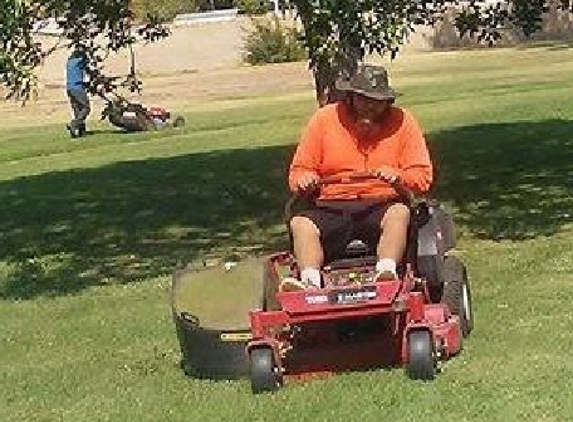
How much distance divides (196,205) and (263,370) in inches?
346

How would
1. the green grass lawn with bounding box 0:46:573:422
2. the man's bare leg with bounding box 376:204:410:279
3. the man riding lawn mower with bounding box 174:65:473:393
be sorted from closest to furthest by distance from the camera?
1. the green grass lawn with bounding box 0:46:573:422
2. the man riding lawn mower with bounding box 174:65:473:393
3. the man's bare leg with bounding box 376:204:410:279

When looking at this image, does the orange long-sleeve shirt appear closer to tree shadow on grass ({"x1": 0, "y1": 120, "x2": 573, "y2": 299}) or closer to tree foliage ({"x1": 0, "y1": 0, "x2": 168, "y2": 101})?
tree foliage ({"x1": 0, "y1": 0, "x2": 168, "y2": 101})

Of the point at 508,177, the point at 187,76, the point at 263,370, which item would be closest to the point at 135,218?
the point at 508,177

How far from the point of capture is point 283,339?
24.6 ft

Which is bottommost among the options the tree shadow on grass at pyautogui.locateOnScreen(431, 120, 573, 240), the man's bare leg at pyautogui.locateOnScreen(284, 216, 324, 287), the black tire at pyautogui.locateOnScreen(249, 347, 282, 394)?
the tree shadow on grass at pyautogui.locateOnScreen(431, 120, 573, 240)

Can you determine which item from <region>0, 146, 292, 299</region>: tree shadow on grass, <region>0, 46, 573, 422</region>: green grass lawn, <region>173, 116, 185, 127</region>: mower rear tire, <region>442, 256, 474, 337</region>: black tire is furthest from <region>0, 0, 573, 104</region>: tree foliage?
<region>173, 116, 185, 127</region>: mower rear tire

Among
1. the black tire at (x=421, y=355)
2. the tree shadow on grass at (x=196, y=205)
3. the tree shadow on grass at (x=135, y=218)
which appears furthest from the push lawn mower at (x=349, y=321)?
the tree shadow on grass at (x=135, y=218)

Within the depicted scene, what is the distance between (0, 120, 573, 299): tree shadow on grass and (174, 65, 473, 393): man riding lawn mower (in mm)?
3616

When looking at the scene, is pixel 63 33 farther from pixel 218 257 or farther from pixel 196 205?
pixel 218 257

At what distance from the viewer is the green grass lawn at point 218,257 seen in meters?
7.02

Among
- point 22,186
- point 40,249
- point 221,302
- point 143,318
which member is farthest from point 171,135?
point 221,302

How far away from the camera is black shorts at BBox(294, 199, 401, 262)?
7668 millimetres

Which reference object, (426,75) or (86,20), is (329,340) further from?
(426,75)

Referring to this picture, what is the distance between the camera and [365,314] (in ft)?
23.4
